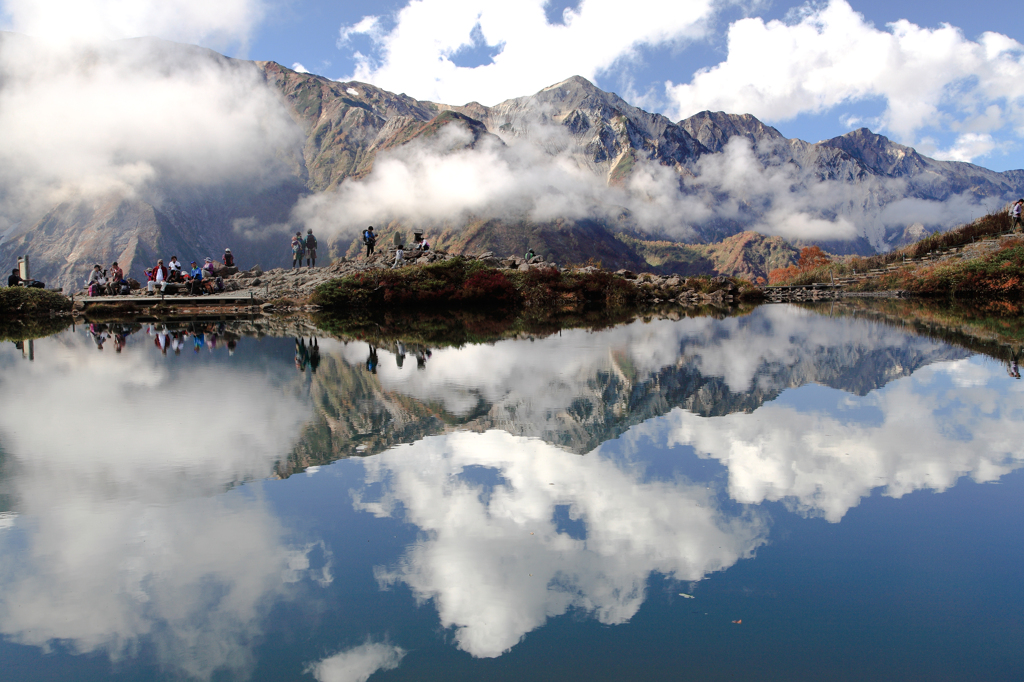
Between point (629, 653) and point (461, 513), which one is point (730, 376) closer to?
point (461, 513)

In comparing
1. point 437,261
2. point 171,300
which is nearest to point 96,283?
point 171,300

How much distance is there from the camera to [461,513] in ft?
20.0

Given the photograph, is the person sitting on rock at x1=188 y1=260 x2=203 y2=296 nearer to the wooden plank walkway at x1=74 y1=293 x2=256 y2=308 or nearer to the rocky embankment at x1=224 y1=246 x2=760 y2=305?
the wooden plank walkway at x1=74 y1=293 x2=256 y2=308

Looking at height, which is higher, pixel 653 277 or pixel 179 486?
pixel 653 277

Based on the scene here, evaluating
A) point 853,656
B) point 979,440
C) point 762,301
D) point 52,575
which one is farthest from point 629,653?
point 762,301

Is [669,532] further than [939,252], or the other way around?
[939,252]

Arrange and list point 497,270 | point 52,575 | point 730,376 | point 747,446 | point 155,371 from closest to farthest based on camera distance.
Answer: point 52,575, point 747,446, point 730,376, point 155,371, point 497,270

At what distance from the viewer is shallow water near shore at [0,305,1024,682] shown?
4.04 m

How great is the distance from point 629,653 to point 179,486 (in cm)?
523

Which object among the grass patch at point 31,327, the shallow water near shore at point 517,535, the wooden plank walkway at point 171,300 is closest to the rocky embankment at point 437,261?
the wooden plank walkway at point 171,300

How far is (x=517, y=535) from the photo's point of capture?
219 inches

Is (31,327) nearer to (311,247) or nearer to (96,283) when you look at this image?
(96,283)

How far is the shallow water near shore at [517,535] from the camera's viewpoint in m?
4.04

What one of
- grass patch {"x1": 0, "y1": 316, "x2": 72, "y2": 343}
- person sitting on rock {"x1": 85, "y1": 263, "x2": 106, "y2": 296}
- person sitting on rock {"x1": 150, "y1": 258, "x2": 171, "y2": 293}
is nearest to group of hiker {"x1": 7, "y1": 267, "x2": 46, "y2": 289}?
person sitting on rock {"x1": 85, "y1": 263, "x2": 106, "y2": 296}
